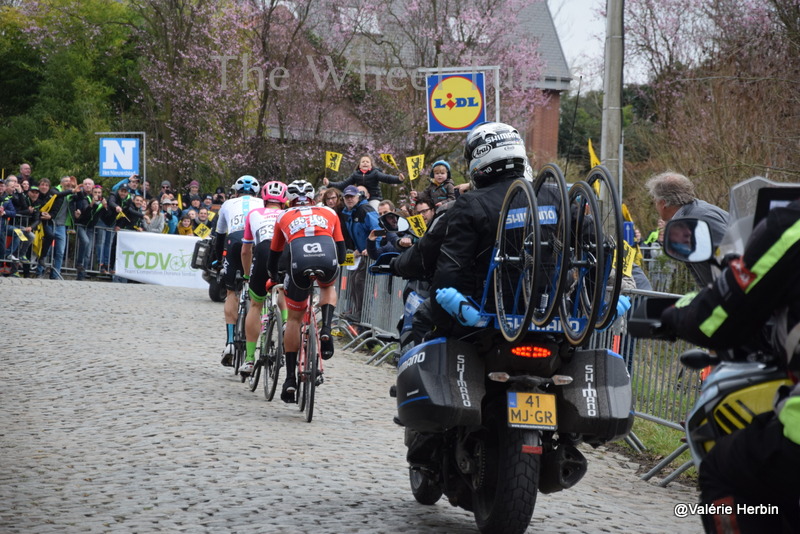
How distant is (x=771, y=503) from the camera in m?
3.07

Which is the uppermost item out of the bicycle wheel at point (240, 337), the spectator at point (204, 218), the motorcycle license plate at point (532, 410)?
the spectator at point (204, 218)

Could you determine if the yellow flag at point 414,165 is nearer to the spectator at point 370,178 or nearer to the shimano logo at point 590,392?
the spectator at point 370,178

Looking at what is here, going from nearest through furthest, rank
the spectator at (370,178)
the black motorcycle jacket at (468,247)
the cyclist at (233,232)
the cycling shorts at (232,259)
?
the black motorcycle jacket at (468,247), the cyclist at (233,232), the cycling shorts at (232,259), the spectator at (370,178)

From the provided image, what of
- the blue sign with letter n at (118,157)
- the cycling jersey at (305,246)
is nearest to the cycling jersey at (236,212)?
the cycling jersey at (305,246)

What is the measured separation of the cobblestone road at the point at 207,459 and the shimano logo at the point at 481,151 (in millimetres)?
1975

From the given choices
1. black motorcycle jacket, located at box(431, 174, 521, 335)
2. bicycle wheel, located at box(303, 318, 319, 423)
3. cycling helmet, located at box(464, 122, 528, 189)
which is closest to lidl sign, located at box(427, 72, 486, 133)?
bicycle wheel, located at box(303, 318, 319, 423)

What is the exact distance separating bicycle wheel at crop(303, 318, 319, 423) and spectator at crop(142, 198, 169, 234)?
1720 centimetres

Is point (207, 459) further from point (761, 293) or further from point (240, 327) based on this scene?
point (761, 293)

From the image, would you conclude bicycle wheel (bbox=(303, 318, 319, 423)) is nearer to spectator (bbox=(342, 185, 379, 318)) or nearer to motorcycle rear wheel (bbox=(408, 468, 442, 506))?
motorcycle rear wheel (bbox=(408, 468, 442, 506))

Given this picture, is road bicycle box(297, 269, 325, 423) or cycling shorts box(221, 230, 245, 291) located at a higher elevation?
cycling shorts box(221, 230, 245, 291)

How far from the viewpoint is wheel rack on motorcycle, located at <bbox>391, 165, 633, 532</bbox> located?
526cm

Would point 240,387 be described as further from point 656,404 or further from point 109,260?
point 109,260

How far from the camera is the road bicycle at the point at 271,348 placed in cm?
1065

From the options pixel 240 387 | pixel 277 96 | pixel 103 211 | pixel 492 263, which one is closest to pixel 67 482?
pixel 492 263
